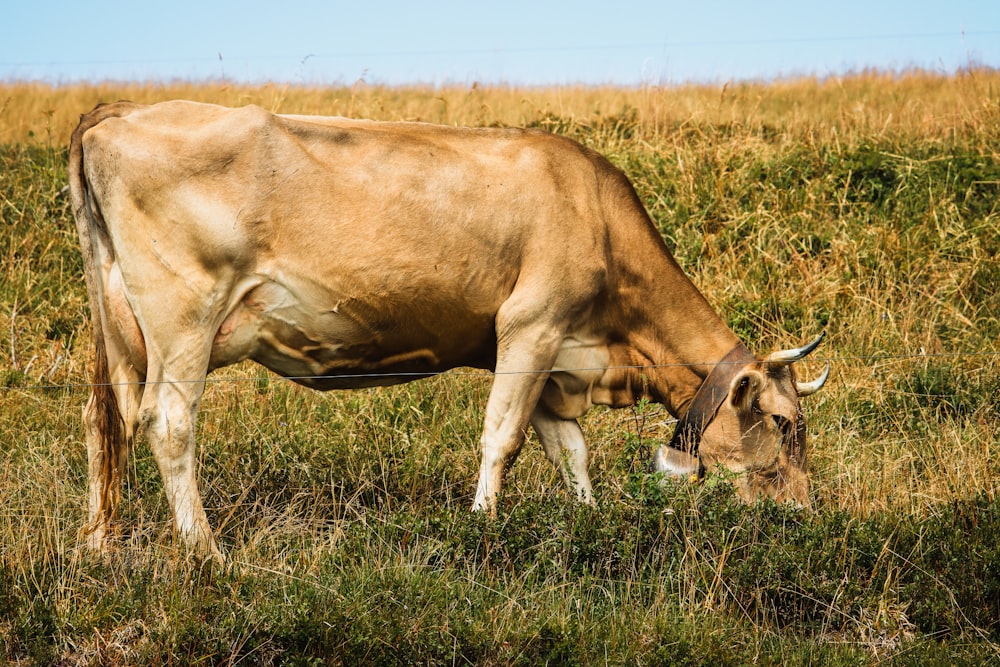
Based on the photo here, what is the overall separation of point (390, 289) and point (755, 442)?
2347 mm

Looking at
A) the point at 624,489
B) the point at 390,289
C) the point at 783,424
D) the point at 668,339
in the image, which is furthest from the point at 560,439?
the point at 390,289

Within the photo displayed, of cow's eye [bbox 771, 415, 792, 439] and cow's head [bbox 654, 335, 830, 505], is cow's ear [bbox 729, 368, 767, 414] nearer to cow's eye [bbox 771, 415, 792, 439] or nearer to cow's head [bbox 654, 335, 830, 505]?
cow's head [bbox 654, 335, 830, 505]

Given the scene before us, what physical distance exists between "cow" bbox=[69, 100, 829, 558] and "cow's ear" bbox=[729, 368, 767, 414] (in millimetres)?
12

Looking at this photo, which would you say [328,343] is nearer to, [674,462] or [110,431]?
[110,431]

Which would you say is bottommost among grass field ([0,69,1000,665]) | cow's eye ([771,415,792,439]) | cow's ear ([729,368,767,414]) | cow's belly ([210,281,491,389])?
grass field ([0,69,1000,665])

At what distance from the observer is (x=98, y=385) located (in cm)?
586

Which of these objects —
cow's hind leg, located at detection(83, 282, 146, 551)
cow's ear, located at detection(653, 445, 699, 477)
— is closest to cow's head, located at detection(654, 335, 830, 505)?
cow's ear, located at detection(653, 445, 699, 477)

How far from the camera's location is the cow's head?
6348 millimetres

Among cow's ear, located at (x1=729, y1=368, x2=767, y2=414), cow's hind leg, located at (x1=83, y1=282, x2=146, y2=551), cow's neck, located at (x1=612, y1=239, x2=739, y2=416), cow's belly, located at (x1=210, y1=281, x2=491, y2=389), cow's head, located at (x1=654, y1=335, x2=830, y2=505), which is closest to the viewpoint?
cow's belly, located at (x1=210, y1=281, x2=491, y2=389)

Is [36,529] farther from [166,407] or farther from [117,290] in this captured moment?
[117,290]

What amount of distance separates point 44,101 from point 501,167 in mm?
9708

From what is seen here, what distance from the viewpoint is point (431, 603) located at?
496 cm

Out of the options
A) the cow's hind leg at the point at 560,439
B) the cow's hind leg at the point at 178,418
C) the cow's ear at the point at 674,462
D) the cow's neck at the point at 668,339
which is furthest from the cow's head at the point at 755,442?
the cow's hind leg at the point at 178,418

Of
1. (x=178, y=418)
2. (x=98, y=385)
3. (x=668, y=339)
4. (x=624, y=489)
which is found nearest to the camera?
(x=178, y=418)
